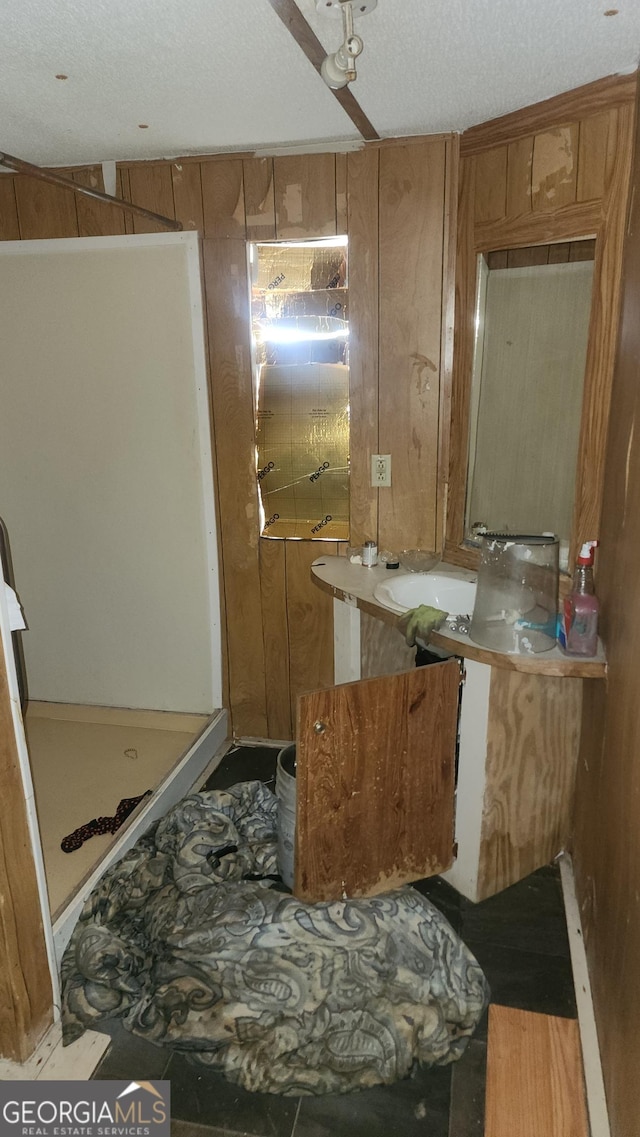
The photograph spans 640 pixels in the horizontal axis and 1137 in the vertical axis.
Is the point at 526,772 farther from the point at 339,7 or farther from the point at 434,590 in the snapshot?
the point at 339,7

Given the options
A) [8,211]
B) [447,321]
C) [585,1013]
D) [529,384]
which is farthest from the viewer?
[8,211]

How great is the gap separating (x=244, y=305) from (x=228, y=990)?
80.5 inches

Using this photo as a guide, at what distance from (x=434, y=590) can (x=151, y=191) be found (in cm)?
166

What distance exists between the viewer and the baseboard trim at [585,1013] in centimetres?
139

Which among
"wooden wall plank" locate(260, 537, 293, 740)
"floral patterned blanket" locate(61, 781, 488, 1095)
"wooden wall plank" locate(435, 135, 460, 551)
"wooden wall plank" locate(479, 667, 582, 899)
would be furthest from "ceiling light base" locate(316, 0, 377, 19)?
"floral patterned blanket" locate(61, 781, 488, 1095)

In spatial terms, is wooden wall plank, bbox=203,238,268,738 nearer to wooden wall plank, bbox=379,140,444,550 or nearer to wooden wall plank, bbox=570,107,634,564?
wooden wall plank, bbox=379,140,444,550

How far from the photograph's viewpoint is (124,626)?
2.80m

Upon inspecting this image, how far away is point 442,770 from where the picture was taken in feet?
6.32

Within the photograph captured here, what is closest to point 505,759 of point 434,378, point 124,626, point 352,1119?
point 352,1119

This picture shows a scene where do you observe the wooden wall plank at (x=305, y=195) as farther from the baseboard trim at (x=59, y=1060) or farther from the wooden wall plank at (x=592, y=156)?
the baseboard trim at (x=59, y=1060)

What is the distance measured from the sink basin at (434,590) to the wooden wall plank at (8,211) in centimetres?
181

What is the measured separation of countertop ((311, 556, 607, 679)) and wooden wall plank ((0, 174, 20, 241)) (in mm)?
1608

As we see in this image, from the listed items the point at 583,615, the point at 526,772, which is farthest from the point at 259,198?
the point at 526,772

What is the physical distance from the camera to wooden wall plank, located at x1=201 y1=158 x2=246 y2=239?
2334 mm
